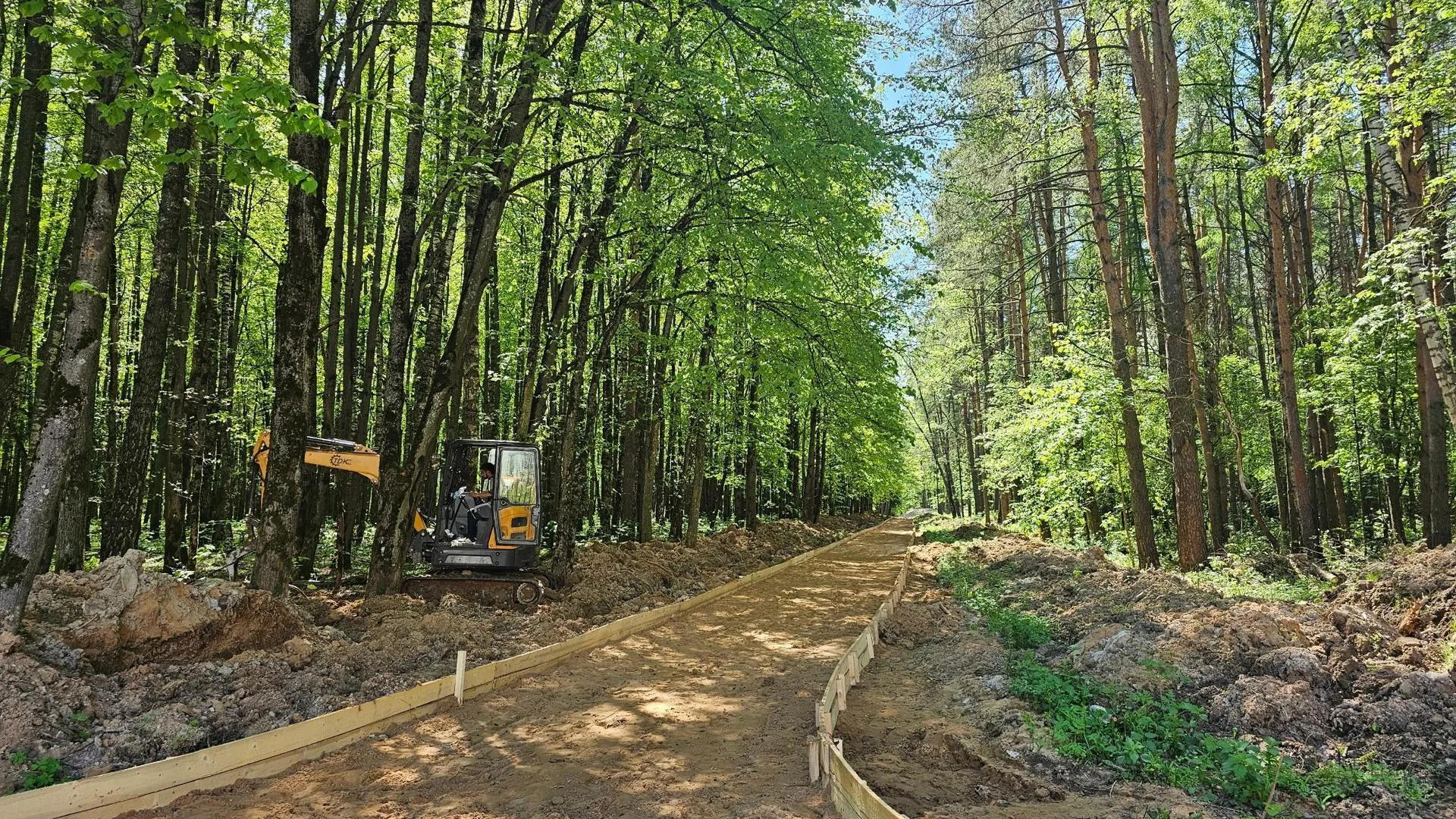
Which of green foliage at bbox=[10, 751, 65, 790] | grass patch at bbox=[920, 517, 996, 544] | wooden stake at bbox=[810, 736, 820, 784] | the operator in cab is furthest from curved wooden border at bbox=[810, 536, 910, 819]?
grass patch at bbox=[920, 517, 996, 544]

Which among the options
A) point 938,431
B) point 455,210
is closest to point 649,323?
point 455,210

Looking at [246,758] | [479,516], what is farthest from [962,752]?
[479,516]

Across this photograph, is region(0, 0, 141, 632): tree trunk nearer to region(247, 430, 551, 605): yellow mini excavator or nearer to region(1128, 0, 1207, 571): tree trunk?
region(247, 430, 551, 605): yellow mini excavator

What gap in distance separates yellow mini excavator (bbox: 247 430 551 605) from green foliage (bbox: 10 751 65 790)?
7.50 metres

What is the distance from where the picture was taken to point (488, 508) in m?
12.5

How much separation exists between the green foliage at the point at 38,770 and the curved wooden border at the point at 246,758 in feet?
1.33

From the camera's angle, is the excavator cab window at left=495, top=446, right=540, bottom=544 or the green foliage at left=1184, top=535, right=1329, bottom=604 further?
the excavator cab window at left=495, top=446, right=540, bottom=544

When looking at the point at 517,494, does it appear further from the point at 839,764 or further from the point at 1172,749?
the point at 1172,749

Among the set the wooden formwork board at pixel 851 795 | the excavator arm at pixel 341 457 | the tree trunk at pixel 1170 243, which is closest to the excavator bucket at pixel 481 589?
the excavator arm at pixel 341 457

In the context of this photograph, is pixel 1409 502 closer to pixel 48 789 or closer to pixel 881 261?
pixel 881 261

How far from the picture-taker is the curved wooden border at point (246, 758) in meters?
4.15

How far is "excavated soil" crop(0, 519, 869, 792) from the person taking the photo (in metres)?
5.05

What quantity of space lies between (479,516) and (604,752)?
738cm

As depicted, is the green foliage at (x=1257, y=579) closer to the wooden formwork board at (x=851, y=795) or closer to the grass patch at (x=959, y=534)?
the wooden formwork board at (x=851, y=795)
